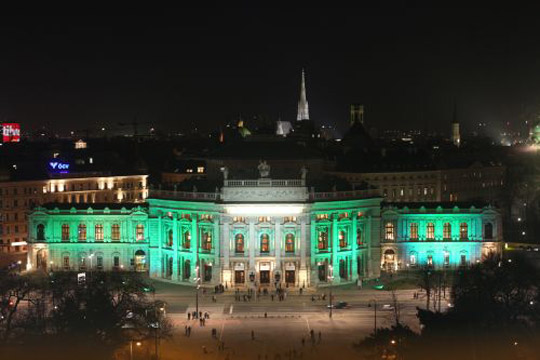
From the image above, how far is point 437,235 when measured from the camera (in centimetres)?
14350

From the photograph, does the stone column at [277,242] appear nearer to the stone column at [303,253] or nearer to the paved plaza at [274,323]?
the stone column at [303,253]

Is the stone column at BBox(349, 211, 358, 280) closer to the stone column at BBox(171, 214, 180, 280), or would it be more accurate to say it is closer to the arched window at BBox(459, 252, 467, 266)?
the arched window at BBox(459, 252, 467, 266)

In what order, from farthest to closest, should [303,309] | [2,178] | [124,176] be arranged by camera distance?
[124,176]
[2,178]
[303,309]

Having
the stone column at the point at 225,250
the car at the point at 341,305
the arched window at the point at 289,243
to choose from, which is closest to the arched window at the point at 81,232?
the stone column at the point at 225,250

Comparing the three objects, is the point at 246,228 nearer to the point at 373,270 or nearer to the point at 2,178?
the point at 373,270

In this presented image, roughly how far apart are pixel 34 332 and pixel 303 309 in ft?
109

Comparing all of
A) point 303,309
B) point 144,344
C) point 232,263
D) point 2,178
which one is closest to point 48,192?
point 2,178

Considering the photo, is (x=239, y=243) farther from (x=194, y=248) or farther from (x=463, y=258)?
(x=463, y=258)

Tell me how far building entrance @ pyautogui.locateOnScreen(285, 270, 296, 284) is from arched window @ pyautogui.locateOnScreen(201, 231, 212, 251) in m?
8.98

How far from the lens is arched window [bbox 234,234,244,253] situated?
132 meters

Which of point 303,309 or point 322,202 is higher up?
point 322,202

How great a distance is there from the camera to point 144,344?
97.1 metres

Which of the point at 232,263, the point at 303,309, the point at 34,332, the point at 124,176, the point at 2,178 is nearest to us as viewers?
the point at 34,332

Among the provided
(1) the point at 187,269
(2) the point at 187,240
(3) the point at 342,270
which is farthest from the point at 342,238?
(1) the point at 187,269
